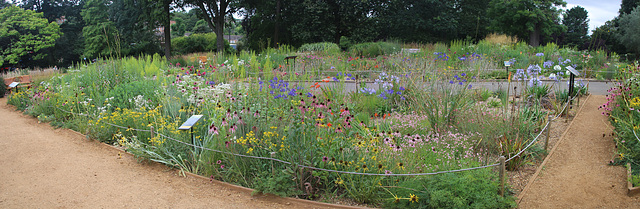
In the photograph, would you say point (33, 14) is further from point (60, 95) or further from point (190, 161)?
point (190, 161)

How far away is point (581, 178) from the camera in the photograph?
4016 millimetres

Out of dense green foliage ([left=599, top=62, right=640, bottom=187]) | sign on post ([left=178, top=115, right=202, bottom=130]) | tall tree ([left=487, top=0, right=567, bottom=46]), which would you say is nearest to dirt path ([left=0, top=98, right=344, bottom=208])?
sign on post ([left=178, top=115, right=202, bottom=130])

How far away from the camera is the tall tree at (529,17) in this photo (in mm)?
23734

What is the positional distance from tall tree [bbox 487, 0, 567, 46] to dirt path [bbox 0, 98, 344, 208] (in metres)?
23.9

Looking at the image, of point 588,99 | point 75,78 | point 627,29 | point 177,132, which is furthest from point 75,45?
point 627,29

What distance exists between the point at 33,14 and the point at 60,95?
2526 centimetres

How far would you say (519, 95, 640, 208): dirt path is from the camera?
3.50m

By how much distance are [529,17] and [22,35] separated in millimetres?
31417

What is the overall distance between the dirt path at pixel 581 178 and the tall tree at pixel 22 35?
29.8 m

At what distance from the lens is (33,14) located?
27.0m

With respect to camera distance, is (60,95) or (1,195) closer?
(1,195)

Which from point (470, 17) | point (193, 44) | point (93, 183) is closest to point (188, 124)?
point (93, 183)

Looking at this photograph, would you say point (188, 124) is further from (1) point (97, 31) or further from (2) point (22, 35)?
(2) point (22, 35)

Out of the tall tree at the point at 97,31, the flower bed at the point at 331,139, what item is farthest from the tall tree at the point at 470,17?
the flower bed at the point at 331,139
